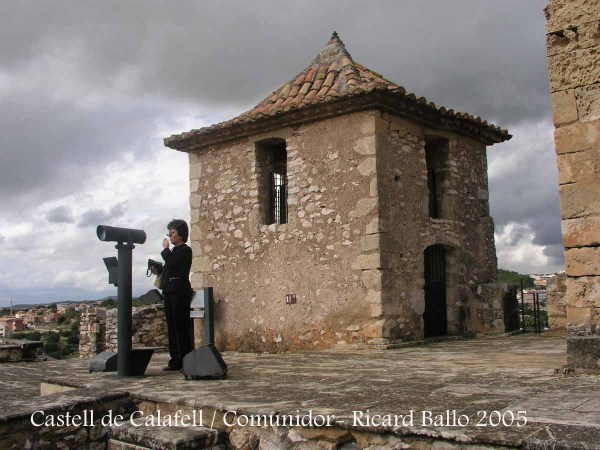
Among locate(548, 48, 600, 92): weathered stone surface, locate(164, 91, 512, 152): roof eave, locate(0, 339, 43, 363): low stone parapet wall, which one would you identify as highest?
locate(164, 91, 512, 152): roof eave

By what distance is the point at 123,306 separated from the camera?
6.34 metres

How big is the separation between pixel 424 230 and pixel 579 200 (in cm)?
490

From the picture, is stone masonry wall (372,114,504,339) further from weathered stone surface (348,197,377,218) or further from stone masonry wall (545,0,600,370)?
stone masonry wall (545,0,600,370)

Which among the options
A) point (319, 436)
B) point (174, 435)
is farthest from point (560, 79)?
point (174, 435)

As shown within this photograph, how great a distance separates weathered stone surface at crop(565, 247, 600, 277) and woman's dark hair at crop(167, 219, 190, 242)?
383 cm

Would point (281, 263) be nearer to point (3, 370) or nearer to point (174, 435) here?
point (3, 370)

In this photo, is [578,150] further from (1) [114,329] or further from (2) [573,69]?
(1) [114,329]

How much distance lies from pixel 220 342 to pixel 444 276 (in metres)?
4.21

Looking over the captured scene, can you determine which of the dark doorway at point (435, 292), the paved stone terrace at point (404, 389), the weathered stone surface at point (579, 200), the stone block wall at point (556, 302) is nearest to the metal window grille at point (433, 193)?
the dark doorway at point (435, 292)

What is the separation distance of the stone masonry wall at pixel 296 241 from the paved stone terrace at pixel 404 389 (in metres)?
1.94

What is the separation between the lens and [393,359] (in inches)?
285

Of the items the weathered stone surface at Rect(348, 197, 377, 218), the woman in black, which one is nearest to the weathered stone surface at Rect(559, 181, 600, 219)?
the woman in black

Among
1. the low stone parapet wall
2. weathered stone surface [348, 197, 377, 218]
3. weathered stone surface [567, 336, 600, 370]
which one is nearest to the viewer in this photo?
weathered stone surface [567, 336, 600, 370]

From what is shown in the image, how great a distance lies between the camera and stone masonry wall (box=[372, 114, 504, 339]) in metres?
9.44
